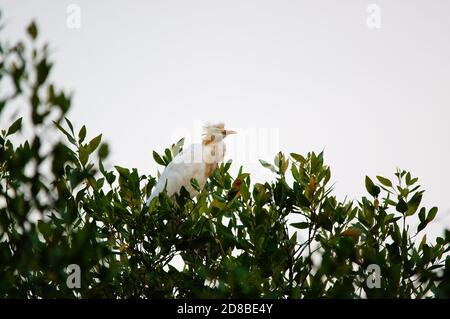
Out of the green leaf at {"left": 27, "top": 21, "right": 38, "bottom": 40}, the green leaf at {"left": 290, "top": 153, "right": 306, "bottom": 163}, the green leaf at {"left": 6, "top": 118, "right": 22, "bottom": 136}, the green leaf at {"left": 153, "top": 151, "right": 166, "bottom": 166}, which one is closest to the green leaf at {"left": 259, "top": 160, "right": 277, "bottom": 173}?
the green leaf at {"left": 290, "top": 153, "right": 306, "bottom": 163}

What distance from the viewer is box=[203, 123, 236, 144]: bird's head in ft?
23.9

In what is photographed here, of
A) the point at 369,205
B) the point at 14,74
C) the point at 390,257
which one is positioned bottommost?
the point at 390,257

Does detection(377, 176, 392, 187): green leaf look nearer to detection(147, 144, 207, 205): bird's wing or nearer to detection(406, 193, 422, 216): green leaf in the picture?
detection(406, 193, 422, 216): green leaf

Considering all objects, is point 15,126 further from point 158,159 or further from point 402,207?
point 402,207

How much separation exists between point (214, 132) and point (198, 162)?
61 cm

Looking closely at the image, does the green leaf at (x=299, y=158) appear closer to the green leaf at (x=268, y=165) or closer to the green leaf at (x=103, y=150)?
the green leaf at (x=268, y=165)

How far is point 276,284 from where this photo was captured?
3518mm

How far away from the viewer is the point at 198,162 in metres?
6.95

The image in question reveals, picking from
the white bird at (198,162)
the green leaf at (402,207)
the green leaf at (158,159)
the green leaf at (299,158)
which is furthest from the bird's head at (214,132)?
the green leaf at (402,207)

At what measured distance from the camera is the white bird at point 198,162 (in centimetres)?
661

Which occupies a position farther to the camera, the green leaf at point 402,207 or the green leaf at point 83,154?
the green leaf at point 83,154
